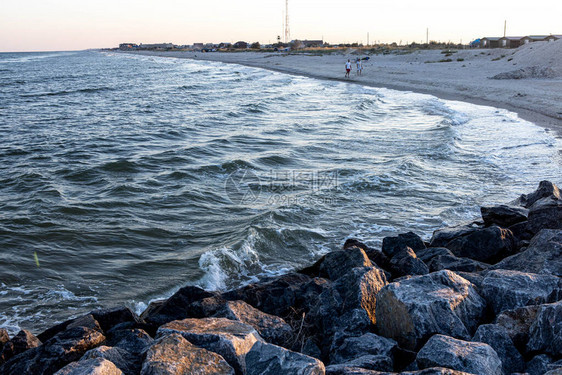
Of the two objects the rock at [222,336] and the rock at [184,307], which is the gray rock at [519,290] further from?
the rock at [184,307]

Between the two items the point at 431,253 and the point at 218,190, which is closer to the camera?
the point at 431,253

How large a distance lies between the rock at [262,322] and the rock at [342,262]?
152cm

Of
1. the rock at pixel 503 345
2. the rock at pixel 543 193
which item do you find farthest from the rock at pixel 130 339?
the rock at pixel 543 193

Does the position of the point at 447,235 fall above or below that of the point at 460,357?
below

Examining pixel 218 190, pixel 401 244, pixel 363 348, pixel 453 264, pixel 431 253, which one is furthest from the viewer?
pixel 218 190

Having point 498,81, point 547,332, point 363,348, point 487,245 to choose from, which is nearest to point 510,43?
point 498,81

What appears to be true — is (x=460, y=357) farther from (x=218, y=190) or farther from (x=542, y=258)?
(x=218, y=190)

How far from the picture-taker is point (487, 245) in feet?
22.0

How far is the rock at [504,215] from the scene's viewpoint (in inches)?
303

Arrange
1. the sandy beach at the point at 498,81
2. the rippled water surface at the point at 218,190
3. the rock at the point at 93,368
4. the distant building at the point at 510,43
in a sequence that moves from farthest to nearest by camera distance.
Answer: the distant building at the point at 510,43 → the sandy beach at the point at 498,81 → the rippled water surface at the point at 218,190 → the rock at the point at 93,368

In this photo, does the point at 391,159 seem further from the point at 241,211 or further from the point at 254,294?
the point at 254,294

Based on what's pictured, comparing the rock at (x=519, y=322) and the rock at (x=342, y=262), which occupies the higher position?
the rock at (x=519, y=322)

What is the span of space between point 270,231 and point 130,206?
349 cm

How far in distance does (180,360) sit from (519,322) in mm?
2821
